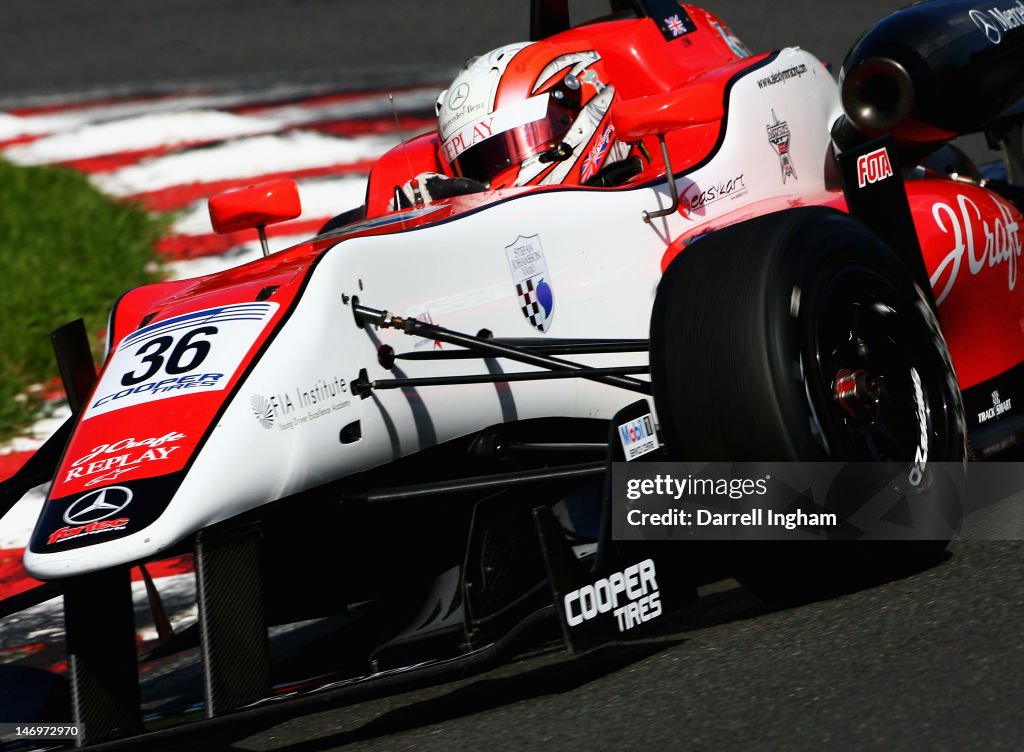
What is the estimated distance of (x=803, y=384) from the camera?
10.0 ft

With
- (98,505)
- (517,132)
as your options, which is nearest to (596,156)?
(517,132)

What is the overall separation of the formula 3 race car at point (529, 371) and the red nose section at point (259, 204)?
1 cm

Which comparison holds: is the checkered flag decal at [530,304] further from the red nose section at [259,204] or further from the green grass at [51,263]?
the green grass at [51,263]

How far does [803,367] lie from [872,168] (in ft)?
3.22

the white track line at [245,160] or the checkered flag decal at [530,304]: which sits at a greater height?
the white track line at [245,160]

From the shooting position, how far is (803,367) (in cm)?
308

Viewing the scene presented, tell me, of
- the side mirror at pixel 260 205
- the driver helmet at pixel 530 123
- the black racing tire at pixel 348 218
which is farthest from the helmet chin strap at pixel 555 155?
the black racing tire at pixel 348 218

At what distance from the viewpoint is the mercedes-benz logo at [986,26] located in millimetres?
4223

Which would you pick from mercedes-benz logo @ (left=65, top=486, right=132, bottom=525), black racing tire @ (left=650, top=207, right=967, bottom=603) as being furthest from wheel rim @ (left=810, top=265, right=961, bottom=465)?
mercedes-benz logo @ (left=65, top=486, right=132, bottom=525)

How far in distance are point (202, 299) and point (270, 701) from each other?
106cm

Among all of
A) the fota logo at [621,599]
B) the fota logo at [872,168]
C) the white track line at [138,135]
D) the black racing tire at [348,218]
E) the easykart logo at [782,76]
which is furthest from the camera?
the white track line at [138,135]

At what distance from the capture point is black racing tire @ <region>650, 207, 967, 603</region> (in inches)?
120

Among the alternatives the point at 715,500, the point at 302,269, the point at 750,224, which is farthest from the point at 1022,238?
the point at 302,269

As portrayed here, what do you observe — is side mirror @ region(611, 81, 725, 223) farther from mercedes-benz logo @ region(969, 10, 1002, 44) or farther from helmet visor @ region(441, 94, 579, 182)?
mercedes-benz logo @ region(969, 10, 1002, 44)
